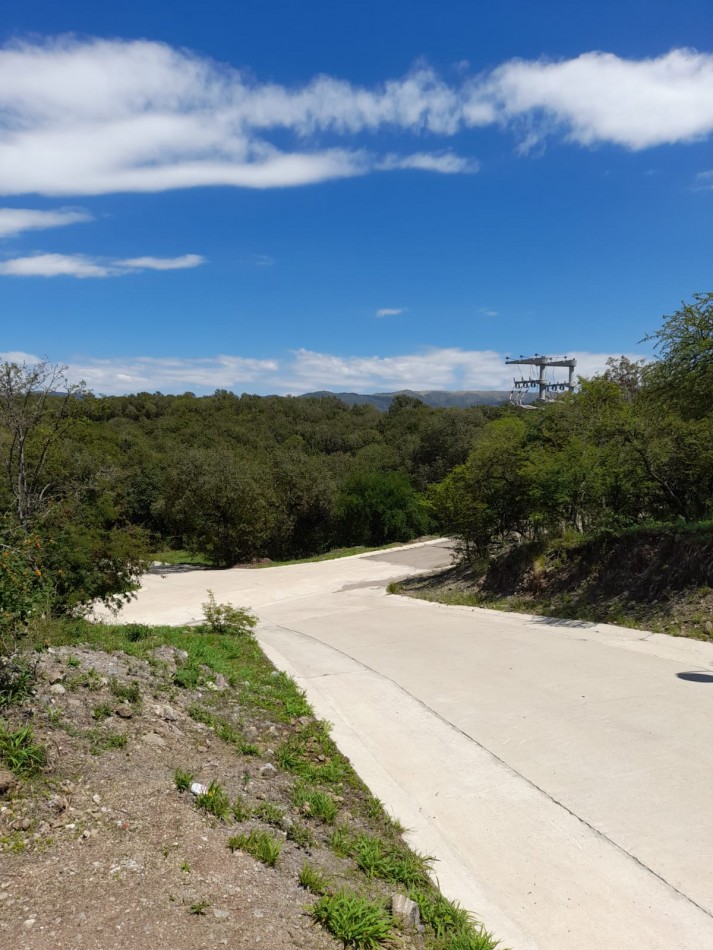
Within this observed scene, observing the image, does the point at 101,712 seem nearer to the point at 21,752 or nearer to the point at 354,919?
the point at 21,752

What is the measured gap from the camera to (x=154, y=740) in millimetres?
5027

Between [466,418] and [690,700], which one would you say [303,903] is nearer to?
[690,700]

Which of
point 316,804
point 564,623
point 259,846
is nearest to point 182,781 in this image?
point 259,846

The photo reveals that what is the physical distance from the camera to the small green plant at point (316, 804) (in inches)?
181

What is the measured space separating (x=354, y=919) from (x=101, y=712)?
8.60 ft

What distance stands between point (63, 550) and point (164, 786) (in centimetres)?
771

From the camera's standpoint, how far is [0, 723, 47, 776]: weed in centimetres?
407

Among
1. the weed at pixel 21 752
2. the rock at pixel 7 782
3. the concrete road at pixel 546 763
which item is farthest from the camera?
the weed at pixel 21 752

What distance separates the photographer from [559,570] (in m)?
13.0

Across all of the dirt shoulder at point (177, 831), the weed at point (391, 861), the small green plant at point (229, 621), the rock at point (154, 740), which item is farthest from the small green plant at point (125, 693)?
the small green plant at point (229, 621)

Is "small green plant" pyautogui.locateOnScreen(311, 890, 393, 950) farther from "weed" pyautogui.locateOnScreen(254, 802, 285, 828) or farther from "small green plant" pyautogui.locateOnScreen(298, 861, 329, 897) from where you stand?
"weed" pyautogui.locateOnScreen(254, 802, 285, 828)

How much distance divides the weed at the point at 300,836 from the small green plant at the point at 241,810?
27 centimetres

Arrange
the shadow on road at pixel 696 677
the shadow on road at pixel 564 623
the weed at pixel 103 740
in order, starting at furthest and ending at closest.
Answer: the shadow on road at pixel 564 623
the shadow on road at pixel 696 677
the weed at pixel 103 740

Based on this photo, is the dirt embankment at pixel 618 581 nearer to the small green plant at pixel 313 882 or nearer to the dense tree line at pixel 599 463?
the dense tree line at pixel 599 463
